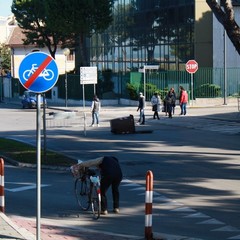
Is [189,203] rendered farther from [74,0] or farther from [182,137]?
[74,0]

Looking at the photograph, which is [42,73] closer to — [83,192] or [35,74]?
[35,74]

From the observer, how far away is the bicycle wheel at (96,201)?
12.4 meters

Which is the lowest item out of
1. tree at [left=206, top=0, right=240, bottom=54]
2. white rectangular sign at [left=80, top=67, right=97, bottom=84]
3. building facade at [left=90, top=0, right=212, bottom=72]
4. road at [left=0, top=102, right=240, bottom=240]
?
road at [left=0, top=102, right=240, bottom=240]

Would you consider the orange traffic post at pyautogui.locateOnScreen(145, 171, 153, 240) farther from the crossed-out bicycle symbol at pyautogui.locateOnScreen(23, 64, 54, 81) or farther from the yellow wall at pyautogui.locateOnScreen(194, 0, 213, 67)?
the yellow wall at pyautogui.locateOnScreen(194, 0, 213, 67)

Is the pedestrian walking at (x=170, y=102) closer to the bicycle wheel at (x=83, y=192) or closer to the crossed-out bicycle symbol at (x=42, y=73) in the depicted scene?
the bicycle wheel at (x=83, y=192)

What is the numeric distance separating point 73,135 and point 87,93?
28354mm

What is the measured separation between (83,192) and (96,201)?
96 centimetres

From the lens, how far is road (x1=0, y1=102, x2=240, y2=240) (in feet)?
39.8

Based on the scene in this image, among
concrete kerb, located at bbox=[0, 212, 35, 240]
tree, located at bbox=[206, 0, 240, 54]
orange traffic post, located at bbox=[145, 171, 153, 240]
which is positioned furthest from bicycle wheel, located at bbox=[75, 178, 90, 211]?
tree, located at bbox=[206, 0, 240, 54]

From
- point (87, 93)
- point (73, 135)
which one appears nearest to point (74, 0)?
point (87, 93)

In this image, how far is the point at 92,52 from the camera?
7331 centimetres

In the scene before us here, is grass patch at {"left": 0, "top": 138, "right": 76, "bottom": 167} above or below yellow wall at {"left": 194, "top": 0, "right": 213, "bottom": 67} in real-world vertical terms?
below

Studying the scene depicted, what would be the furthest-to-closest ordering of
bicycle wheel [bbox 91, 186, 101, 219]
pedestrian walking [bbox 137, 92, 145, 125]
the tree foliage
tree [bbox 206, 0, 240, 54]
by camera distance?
1. the tree foliage
2. pedestrian walking [bbox 137, 92, 145, 125]
3. tree [bbox 206, 0, 240, 54]
4. bicycle wheel [bbox 91, 186, 101, 219]

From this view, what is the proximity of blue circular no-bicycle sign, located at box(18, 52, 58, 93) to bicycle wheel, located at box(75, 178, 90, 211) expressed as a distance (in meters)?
4.38
